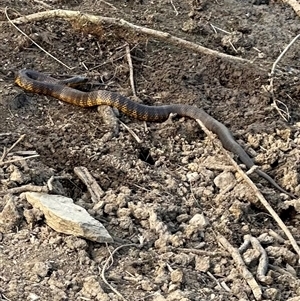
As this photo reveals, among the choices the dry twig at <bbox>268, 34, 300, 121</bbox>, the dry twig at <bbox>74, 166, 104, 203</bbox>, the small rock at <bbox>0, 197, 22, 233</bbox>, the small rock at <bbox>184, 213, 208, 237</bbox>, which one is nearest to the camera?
the small rock at <bbox>0, 197, 22, 233</bbox>

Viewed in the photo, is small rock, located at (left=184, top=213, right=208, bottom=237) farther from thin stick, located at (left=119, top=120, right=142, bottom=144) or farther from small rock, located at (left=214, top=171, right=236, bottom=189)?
thin stick, located at (left=119, top=120, right=142, bottom=144)

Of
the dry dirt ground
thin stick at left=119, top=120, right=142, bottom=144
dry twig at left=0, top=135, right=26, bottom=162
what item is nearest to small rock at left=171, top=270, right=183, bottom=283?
the dry dirt ground

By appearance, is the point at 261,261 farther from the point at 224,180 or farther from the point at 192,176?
the point at 192,176

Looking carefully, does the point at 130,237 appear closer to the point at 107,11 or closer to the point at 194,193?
the point at 194,193

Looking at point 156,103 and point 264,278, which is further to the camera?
point 156,103

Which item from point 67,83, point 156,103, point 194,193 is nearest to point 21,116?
point 67,83

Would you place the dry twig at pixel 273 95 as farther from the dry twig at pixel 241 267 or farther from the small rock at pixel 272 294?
the small rock at pixel 272 294

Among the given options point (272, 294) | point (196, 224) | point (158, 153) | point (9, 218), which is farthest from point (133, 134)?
point (272, 294)
